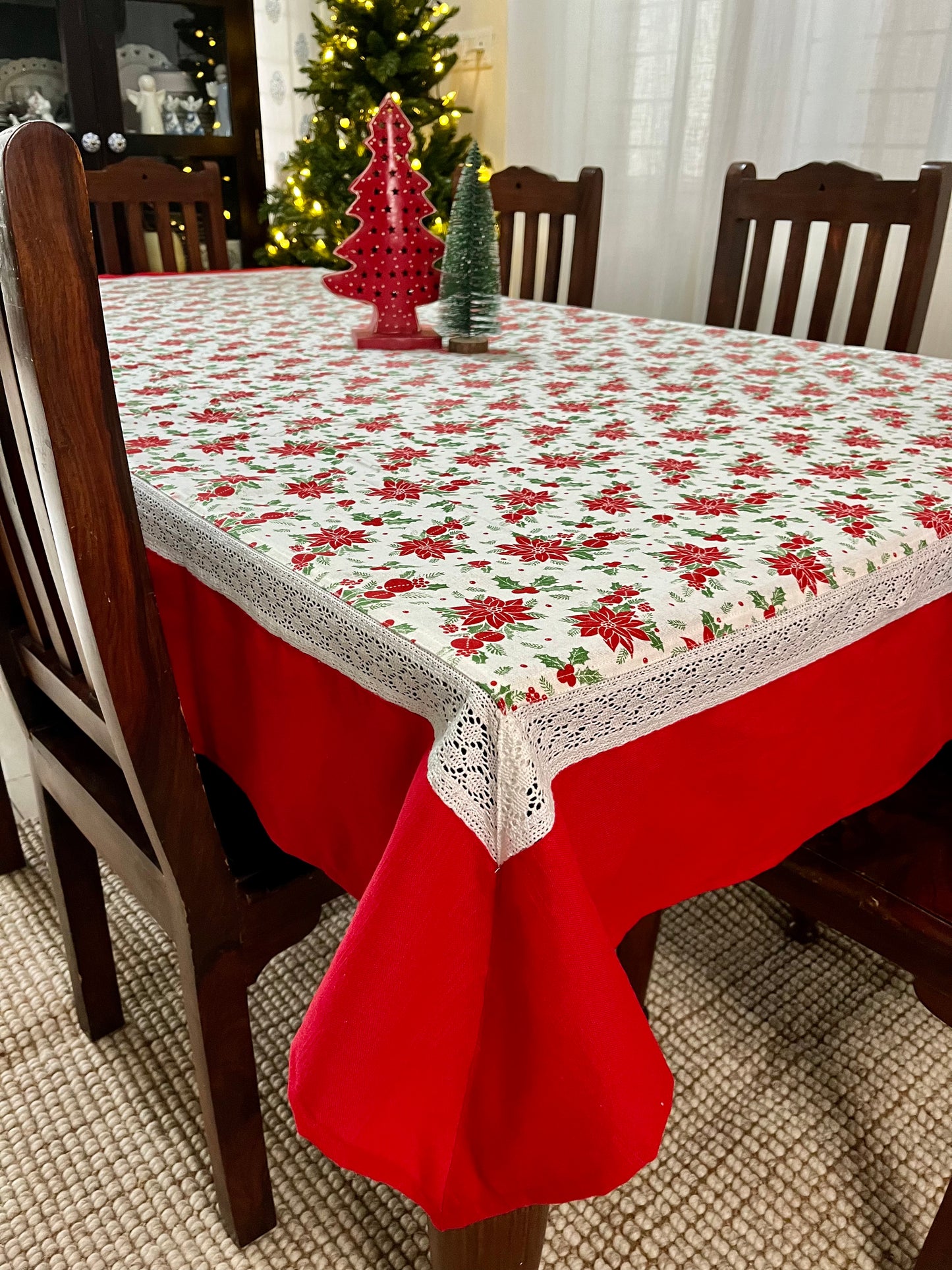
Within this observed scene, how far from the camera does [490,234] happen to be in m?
1.32

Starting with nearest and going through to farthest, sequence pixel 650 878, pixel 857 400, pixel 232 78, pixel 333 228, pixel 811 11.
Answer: pixel 650 878 → pixel 857 400 → pixel 811 11 → pixel 333 228 → pixel 232 78

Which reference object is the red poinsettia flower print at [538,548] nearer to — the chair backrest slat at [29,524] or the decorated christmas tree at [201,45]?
the chair backrest slat at [29,524]

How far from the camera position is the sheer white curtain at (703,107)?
217 cm

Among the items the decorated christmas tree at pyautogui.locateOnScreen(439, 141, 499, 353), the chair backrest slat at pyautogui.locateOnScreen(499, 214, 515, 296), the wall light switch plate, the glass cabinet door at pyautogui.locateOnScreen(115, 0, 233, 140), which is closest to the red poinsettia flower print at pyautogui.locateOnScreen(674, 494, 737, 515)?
the decorated christmas tree at pyautogui.locateOnScreen(439, 141, 499, 353)

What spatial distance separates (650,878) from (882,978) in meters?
0.85

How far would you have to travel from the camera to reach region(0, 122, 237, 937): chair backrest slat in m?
0.48

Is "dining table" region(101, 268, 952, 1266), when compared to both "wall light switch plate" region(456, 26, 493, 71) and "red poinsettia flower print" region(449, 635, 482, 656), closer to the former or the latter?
"red poinsettia flower print" region(449, 635, 482, 656)

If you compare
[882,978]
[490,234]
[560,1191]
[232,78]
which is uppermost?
[232,78]

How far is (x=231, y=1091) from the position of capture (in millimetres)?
869

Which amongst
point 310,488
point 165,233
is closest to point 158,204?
point 165,233

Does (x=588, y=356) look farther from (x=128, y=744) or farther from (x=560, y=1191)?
(x=560, y=1191)

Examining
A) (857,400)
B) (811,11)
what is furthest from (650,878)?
(811,11)

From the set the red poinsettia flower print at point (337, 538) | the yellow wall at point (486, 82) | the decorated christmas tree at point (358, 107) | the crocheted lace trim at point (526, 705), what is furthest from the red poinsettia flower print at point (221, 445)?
the yellow wall at point (486, 82)

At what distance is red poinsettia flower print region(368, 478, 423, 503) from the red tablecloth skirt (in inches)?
6.3
